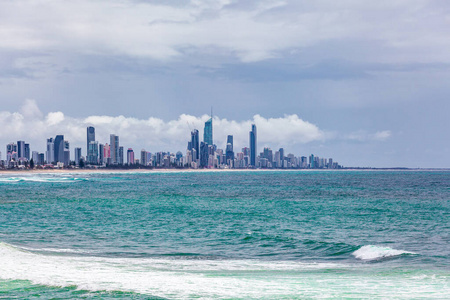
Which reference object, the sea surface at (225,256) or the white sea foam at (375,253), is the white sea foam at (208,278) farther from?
the white sea foam at (375,253)

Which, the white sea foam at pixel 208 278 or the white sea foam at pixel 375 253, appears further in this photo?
the white sea foam at pixel 375 253

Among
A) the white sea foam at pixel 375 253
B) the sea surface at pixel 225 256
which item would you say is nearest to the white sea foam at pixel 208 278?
the sea surface at pixel 225 256

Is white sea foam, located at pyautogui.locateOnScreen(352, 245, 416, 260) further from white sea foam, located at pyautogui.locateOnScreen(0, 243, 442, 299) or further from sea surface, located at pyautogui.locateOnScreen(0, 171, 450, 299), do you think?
white sea foam, located at pyautogui.locateOnScreen(0, 243, 442, 299)

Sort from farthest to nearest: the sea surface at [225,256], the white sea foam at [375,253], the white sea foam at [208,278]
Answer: the white sea foam at [375,253] → the sea surface at [225,256] → the white sea foam at [208,278]

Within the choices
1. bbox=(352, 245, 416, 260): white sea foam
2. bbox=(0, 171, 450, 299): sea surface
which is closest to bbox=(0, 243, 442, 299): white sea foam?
bbox=(0, 171, 450, 299): sea surface

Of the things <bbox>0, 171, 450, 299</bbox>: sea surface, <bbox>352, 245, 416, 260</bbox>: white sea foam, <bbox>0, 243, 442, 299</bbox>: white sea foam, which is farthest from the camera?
<bbox>352, 245, 416, 260</bbox>: white sea foam

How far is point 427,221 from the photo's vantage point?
1612 inches

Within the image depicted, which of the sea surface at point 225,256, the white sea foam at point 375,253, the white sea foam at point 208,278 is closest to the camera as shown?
the white sea foam at point 208,278

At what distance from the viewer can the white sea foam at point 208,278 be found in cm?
1642

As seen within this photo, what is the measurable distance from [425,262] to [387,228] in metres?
14.7

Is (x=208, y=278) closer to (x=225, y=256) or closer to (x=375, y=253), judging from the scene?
(x=225, y=256)

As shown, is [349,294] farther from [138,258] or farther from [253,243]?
[253,243]

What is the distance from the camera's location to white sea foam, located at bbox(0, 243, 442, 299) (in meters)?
16.4

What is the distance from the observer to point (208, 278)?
18.7 meters
